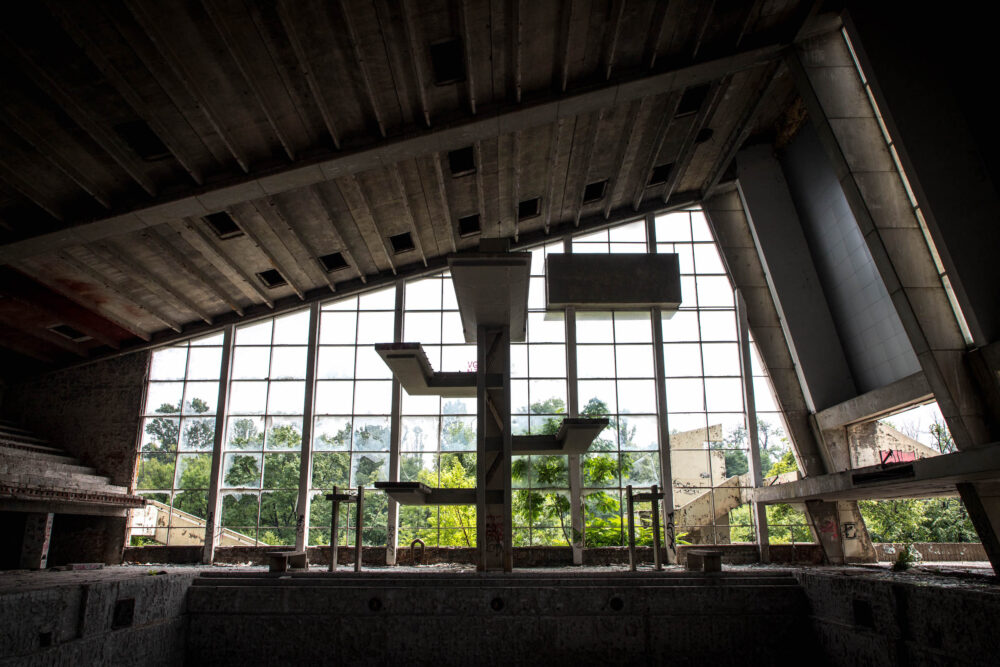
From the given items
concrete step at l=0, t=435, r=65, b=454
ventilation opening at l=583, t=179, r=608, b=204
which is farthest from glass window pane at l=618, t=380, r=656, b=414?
concrete step at l=0, t=435, r=65, b=454

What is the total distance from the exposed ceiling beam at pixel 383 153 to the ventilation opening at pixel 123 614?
8.34 meters

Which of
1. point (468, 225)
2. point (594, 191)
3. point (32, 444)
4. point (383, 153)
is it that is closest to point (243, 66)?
point (383, 153)

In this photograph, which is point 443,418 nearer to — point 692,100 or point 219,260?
point 219,260

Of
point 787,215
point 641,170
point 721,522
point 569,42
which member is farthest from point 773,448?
point 569,42

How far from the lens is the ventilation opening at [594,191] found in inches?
809

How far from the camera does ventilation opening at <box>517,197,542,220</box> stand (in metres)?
20.3

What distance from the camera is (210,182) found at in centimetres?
1418

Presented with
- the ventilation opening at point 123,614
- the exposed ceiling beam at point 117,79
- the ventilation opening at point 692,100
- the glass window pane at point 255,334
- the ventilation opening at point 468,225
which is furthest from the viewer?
the glass window pane at point 255,334

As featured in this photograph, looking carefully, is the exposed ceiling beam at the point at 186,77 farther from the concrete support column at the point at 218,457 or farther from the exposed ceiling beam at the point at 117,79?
the concrete support column at the point at 218,457

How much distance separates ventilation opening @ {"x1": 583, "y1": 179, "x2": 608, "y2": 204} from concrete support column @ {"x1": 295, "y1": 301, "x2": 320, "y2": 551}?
32.1 ft

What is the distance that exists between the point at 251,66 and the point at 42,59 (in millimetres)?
3144

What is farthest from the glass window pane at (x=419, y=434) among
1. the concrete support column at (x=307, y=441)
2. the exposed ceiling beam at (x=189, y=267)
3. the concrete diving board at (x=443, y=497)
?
the concrete diving board at (x=443, y=497)

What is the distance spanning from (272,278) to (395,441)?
6.51m

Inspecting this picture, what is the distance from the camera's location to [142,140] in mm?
12789
